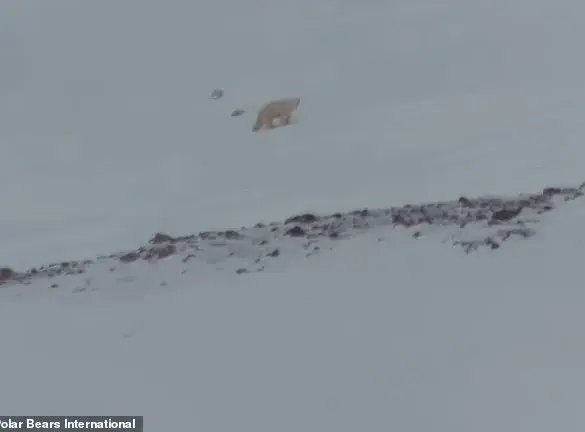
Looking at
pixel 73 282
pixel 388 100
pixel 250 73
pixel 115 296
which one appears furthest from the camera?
pixel 250 73

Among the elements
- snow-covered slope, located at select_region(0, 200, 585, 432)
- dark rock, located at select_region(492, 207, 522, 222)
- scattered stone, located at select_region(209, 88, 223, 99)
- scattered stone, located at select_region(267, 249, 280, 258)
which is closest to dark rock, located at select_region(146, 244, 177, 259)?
snow-covered slope, located at select_region(0, 200, 585, 432)

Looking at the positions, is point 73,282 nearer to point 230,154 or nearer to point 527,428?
point 527,428

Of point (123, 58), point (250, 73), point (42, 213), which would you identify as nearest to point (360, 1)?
point (250, 73)

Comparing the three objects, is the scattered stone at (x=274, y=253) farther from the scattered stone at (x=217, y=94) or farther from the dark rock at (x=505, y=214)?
the scattered stone at (x=217, y=94)

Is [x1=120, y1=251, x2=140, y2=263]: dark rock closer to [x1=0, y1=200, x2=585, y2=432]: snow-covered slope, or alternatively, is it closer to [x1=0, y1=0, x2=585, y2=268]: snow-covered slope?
[x1=0, y1=200, x2=585, y2=432]: snow-covered slope

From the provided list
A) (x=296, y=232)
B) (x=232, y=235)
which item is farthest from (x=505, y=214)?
(x=232, y=235)

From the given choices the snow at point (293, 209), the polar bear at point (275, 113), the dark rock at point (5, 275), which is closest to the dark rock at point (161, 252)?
the snow at point (293, 209)
